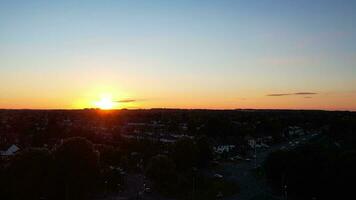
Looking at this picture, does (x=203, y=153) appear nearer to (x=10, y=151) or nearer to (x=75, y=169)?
(x=75, y=169)

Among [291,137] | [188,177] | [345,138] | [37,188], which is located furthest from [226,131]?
[37,188]

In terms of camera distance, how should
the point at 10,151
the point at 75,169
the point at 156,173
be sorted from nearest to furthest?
1. the point at 75,169
2. the point at 156,173
3. the point at 10,151

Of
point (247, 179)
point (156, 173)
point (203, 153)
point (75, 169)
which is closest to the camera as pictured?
point (75, 169)

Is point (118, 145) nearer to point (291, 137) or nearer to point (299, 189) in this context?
point (299, 189)

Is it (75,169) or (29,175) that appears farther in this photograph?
(75,169)

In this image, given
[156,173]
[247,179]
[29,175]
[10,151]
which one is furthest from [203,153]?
[29,175]

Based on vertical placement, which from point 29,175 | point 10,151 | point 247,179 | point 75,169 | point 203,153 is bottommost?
point 247,179

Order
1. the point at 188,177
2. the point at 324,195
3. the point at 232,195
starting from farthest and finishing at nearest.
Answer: the point at 188,177 → the point at 232,195 → the point at 324,195

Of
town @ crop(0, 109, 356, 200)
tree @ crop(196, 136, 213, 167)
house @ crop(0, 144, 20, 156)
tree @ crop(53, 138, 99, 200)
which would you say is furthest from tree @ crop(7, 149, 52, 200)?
house @ crop(0, 144, 20, 156)

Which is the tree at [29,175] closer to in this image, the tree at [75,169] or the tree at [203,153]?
the tree at [75,169]
